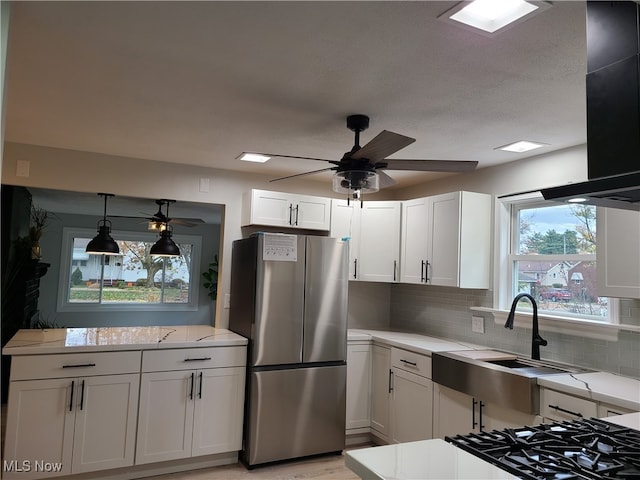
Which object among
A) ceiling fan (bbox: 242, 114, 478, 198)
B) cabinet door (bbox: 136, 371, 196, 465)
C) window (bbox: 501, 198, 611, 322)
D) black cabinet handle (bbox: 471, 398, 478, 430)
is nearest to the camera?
ceiling fan (bbox: 242, 114, 478, 198)

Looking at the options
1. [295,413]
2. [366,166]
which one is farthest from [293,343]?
[366,166]

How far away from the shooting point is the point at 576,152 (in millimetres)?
3098

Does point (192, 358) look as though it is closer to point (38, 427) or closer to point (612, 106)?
point (38, 427)

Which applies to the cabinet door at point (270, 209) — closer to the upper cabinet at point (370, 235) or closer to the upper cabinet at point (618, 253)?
the upper cabinet at point (370, 235)

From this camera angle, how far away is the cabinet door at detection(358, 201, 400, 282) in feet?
13.9

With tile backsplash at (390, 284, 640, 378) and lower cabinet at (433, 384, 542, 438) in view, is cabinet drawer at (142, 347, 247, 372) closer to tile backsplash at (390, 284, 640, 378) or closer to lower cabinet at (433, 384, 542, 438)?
lower cabinet at (433, 384, 542, 438)

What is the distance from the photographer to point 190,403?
3.31 m

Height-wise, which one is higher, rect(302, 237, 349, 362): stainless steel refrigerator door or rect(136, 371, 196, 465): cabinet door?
rect(302, 237, 349, 362): stainless steel refrigerator door


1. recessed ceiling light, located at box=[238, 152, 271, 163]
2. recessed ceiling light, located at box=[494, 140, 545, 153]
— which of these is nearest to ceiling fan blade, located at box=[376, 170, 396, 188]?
recessed ceiling light, located at box=[494, 140, 545, 153]

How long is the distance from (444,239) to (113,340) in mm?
2665

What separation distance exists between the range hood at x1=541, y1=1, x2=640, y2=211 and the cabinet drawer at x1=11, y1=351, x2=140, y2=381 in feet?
9.41

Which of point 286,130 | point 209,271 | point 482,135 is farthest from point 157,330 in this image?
point 209,271

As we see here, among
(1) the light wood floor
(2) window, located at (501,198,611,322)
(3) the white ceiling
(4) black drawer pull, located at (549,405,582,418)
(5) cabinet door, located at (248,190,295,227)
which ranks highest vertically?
(3) the white ceiling

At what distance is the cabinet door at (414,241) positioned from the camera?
395 cm
